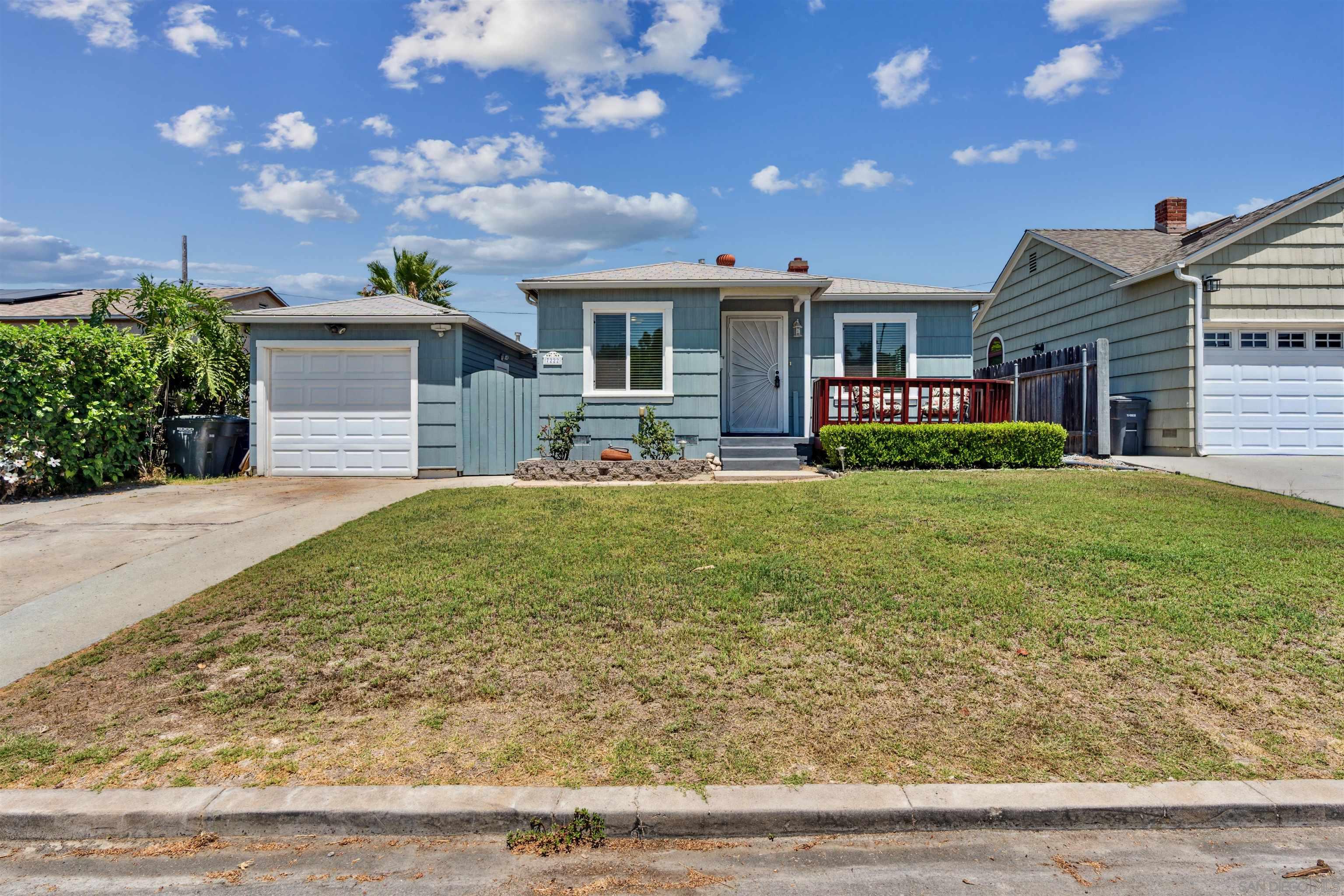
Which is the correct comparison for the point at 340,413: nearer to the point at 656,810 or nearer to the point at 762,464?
the point at 762,464

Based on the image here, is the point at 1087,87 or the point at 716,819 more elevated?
the point at 1087,87

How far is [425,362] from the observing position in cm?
1220

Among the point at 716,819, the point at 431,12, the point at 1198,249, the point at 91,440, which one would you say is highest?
the point at 431,12

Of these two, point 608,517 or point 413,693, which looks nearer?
point 413,693

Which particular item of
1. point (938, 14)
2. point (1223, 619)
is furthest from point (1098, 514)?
point (938, 14)

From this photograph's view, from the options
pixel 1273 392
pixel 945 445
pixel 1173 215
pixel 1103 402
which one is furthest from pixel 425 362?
pixel 1173 215

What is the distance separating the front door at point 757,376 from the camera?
13.0 meters

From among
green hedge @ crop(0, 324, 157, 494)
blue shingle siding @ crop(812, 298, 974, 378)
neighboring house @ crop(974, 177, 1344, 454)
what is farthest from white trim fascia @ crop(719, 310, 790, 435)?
green hedge @ crop(0, 324, 157, 494)

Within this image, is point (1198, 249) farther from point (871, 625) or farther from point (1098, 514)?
point (871, 625)

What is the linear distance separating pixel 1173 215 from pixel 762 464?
12.4m

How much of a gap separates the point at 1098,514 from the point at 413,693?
6579 millimetres

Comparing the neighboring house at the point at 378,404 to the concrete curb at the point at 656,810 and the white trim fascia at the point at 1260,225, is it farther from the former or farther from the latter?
the white trim fascia at the point at 1260,225

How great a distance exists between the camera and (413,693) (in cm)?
359

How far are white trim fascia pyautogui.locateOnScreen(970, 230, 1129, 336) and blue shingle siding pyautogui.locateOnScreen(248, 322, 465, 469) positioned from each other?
9.47m
